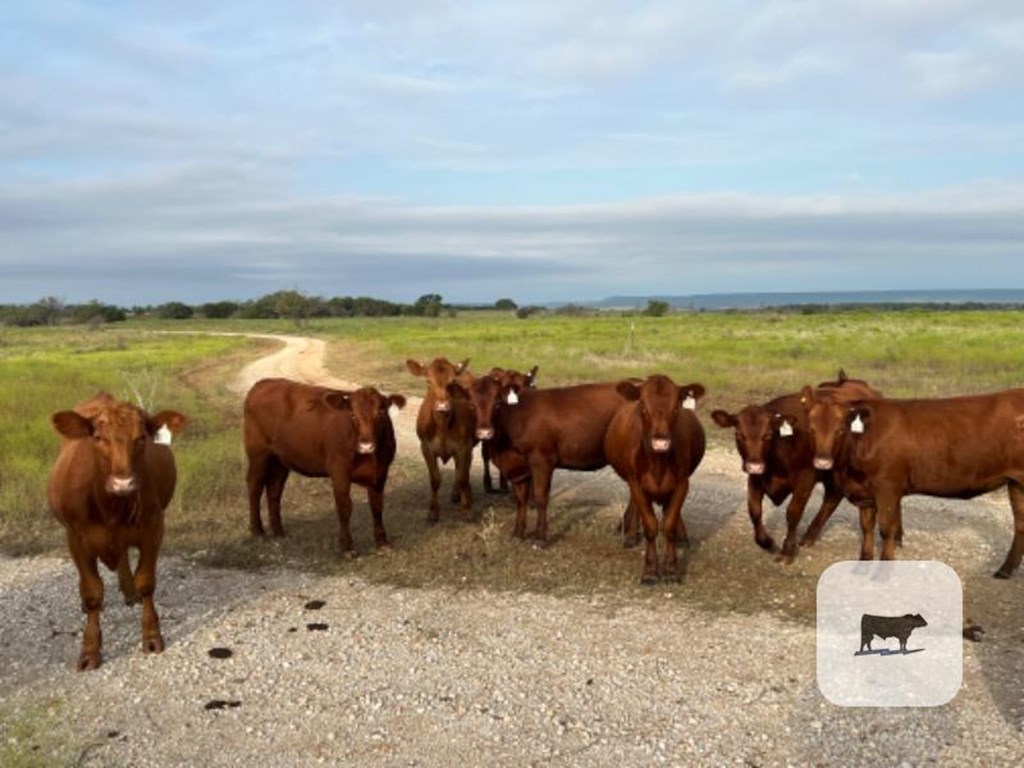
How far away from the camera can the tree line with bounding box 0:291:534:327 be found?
102300 mm

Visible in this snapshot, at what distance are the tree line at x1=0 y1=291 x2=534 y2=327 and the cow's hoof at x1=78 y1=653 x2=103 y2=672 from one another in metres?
92.0

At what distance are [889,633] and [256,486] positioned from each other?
6857 millimetres

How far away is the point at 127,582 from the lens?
7.39 m

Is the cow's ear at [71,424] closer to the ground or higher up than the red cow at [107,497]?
higher up

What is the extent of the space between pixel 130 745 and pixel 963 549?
319 inches

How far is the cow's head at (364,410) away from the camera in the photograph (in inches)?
356

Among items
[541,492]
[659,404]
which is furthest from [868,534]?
[541,492]

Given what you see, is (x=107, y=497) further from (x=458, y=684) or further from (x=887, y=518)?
(x=887, y=518)

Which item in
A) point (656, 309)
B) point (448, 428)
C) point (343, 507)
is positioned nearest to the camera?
point (343, 507)

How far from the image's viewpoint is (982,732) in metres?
5.24

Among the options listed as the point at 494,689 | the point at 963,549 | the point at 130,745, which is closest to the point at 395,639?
the point at 494,689

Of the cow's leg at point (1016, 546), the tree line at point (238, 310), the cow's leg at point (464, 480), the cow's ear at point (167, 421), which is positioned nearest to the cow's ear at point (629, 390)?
the cow's leg at point (464, 480)

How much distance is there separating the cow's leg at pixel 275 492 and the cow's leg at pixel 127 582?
247 centimetres

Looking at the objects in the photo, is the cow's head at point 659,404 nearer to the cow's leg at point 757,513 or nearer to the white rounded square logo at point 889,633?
the cow's leg at point 757,513
